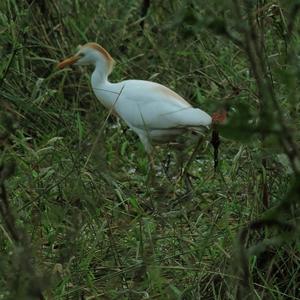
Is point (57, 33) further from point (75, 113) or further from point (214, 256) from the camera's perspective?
point (214, 256)

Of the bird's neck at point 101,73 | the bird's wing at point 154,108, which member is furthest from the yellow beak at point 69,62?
the bird's wing at point 154,108

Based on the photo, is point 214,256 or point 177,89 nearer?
point 214,256

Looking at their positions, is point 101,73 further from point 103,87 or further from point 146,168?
point 146,168

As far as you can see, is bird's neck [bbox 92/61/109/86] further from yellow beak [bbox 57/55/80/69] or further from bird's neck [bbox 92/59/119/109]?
yellow beak [bbox 57/55/80/69]

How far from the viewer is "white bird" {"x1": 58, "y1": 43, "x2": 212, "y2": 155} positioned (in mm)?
5129

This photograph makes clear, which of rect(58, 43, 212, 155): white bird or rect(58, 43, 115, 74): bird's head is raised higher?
rect(58, 43, 115, 74): bird's head

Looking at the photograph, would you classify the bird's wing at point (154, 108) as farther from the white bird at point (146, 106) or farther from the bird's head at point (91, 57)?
the bird's head at point (91, 57)

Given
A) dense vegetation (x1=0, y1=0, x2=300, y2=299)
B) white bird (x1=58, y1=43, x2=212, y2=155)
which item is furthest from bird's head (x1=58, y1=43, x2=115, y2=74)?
dense vegetation (x1=0, y1=0, x2=300, y2=299)

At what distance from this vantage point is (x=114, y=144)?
5.50 meters

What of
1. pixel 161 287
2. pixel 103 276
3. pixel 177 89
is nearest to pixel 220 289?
pixel 161 287

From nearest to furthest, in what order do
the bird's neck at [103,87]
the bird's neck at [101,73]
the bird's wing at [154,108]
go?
the bird's wing at [154,108] < the bird's neck at [103,87] < the bird's neck at [101,73]

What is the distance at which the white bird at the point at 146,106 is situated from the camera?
513 cm

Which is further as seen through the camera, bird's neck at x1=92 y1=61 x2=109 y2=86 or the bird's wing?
bird's neck at x1=92 y1=61 x2=109 y2=86

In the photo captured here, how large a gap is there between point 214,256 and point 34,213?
2.88 feet
